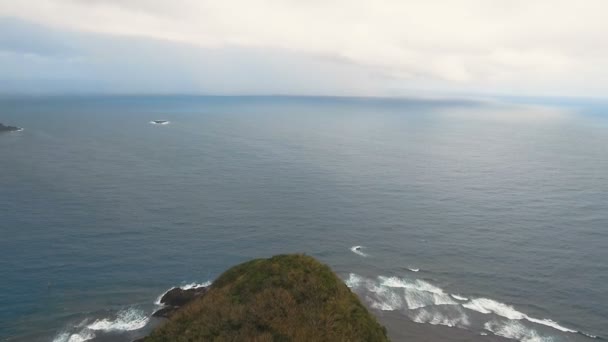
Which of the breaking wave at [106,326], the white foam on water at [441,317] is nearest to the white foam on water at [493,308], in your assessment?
the white foam on water at [441,317]

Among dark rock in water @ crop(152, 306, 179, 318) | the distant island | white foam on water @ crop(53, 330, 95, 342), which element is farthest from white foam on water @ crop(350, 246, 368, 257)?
the distant island

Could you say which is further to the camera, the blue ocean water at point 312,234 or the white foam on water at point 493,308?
the white foam on water at point 493,308

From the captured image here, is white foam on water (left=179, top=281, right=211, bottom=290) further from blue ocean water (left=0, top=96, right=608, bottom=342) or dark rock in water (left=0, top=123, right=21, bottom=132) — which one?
dark rock in water (left=0, top=123, right=21, bottom=132)

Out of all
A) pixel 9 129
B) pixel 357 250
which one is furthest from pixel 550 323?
pixel 9 129

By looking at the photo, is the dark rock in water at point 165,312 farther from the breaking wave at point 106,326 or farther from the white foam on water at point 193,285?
the white foam on water at point 193,285

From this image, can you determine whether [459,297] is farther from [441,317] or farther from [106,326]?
[106,326]

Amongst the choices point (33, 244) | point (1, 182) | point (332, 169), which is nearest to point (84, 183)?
point (1, 182)
